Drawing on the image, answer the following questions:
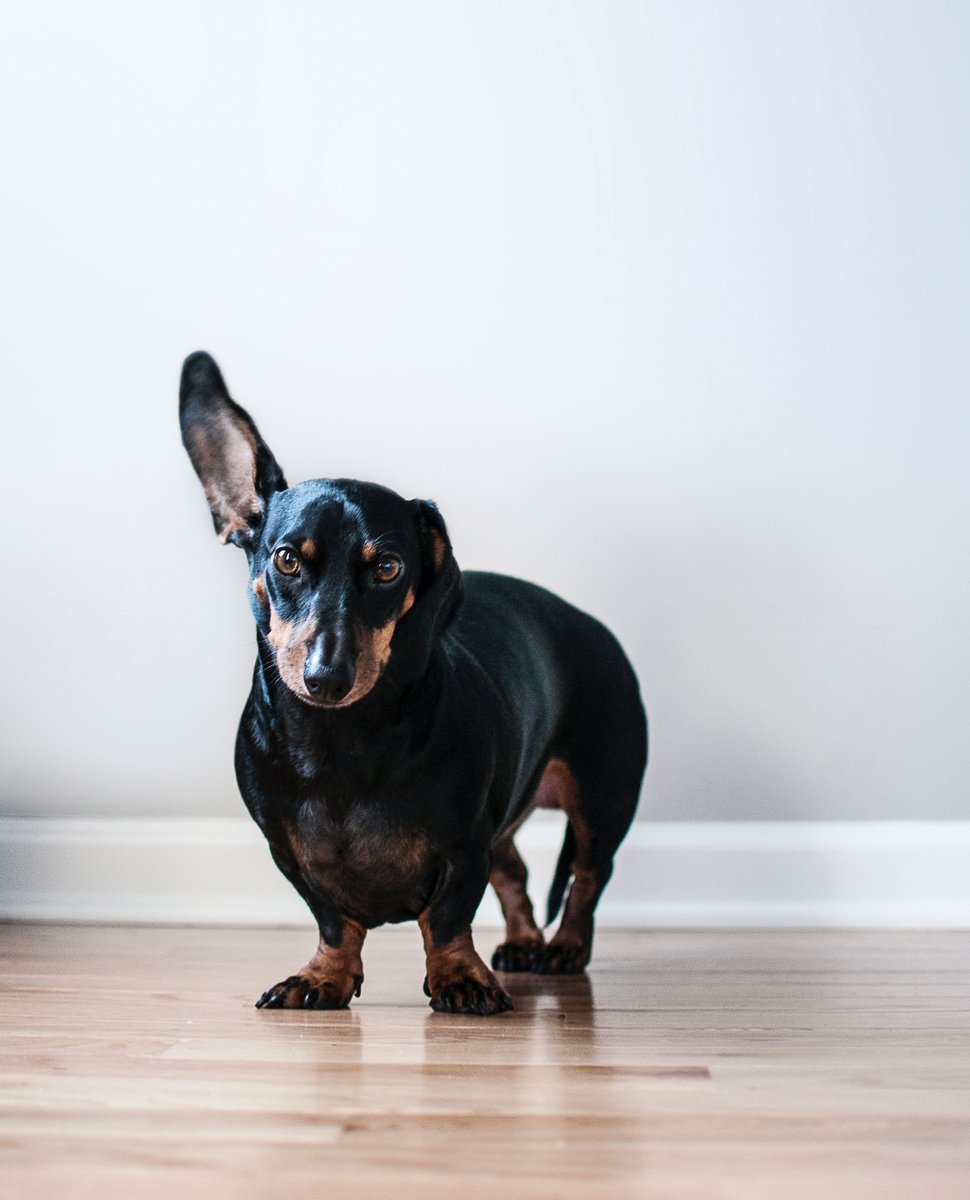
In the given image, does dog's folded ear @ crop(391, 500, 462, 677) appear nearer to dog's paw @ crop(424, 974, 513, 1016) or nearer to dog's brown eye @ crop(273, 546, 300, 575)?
dog's brown eye @ crop(273, 546, 300, 575)

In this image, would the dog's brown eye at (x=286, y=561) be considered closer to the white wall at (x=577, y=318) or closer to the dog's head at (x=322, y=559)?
the dog's head at (x=322, y=559)

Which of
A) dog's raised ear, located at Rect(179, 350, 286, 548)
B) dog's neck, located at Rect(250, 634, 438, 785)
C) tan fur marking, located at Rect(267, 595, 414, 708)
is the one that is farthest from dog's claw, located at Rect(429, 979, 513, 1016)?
dog's raised ear, located at Rect(179, 350, 286, 548)

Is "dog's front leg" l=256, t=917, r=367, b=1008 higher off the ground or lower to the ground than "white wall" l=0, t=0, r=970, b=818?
lower

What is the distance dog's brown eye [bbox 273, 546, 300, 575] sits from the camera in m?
1.66

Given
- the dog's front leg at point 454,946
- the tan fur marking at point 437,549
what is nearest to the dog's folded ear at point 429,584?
the tan fur marking at point 437,549

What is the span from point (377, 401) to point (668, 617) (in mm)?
718

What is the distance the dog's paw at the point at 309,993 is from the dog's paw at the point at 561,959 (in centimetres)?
44

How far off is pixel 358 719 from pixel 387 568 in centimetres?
21

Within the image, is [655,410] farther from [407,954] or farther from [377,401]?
[407,954]

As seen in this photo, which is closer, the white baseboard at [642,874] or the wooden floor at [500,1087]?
the wooden floor at [500,1087]

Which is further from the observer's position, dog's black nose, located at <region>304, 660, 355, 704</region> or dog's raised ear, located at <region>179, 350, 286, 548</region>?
dog's raised ear, located at <region>179, 350, 286, 548</region>

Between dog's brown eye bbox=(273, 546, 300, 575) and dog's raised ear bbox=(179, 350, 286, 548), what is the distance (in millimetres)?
176

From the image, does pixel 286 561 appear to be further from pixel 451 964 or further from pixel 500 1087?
pixel 500 1087

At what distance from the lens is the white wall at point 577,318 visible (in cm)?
253
